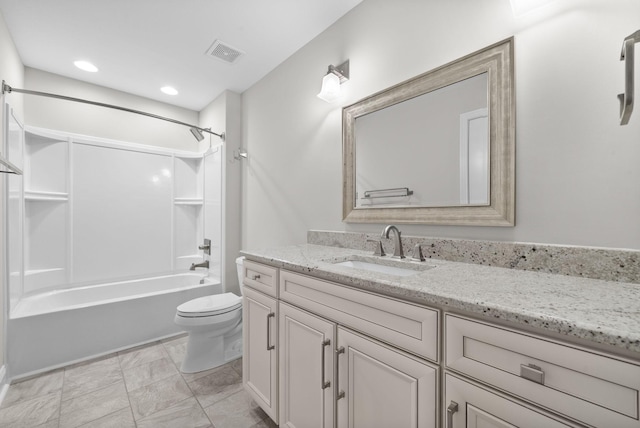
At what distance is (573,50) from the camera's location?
38.0 inches

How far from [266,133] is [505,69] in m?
1.89

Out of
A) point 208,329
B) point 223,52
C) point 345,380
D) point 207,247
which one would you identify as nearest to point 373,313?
point 345,380

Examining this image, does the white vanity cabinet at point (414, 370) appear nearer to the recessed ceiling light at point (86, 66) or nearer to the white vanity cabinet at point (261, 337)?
the white vanity cabinet at point (261, 337)

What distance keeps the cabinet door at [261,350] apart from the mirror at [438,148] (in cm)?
73

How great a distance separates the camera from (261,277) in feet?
4.71

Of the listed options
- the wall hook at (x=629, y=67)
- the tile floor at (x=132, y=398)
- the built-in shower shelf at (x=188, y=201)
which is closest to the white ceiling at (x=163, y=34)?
the built-in shower shelf at (x=188, y=201)

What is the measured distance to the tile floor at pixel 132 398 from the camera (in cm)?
150

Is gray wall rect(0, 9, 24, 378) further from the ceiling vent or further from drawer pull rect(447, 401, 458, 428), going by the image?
drawer pull rect(447, 401, 458, 428)

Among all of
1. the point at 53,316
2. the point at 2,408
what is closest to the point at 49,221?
the point at 53,316

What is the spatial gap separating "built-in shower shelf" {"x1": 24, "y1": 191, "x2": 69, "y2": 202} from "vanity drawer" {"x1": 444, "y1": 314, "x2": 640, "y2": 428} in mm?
3318

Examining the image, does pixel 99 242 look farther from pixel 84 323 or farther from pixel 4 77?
pixel 4 77

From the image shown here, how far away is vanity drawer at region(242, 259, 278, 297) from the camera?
→ 4.40ft

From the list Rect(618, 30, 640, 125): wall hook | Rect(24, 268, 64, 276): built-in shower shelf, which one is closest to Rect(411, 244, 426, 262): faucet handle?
Rect(618, 30, 640, 125): wall hook

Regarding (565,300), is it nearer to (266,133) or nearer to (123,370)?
(266,133)
